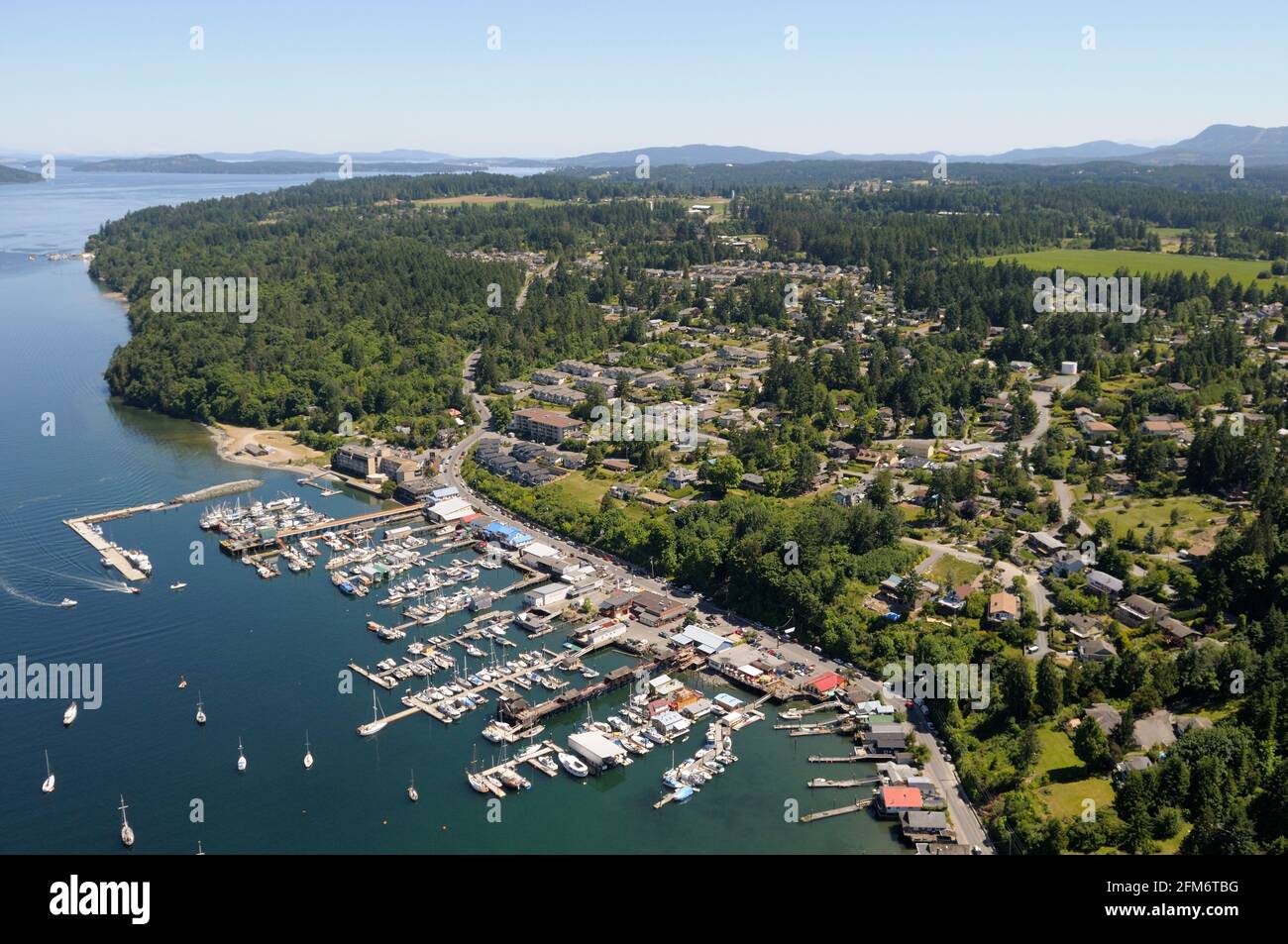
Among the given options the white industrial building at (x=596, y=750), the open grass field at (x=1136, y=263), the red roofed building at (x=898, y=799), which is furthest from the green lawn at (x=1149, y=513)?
the open grass field at (x=1136, y=263)

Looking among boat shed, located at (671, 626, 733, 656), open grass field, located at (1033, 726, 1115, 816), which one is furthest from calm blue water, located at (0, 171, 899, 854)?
open grass field, located at (1033, 726, 1115, 816)

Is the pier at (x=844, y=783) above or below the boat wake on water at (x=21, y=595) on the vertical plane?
below

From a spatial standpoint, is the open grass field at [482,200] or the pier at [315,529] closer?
the pier at [315,529]

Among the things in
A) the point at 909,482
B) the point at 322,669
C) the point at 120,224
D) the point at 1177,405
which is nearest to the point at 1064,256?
the point at 1177,405

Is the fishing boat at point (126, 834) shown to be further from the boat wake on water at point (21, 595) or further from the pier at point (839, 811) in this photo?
the pier at point (839, 811)

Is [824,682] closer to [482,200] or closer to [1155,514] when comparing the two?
[1155,514]

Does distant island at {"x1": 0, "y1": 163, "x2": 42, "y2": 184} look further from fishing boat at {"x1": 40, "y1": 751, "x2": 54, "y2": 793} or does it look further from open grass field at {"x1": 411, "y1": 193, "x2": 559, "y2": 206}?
fishing boat at {"x1": 40, "y1": 751, "x2": 54, "y2": 793}

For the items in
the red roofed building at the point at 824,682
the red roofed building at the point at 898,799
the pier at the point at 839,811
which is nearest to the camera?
the red roofed building at the point at 898,799
